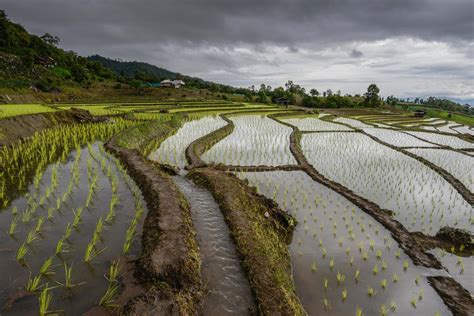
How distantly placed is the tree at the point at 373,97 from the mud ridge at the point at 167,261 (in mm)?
59199

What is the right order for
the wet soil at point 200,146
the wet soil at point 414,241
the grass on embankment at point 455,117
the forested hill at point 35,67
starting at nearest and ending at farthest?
the wet soil at point 414,241 → the wet soil at point 200,146 → the forested hill at point 35,67 → the grass on embankment at point 455,117

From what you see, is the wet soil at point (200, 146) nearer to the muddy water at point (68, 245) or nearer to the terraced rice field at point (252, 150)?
the terraced rice field at point (252, 150)

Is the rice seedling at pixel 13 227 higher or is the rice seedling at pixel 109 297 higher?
the rice seedling at pixel 13 227

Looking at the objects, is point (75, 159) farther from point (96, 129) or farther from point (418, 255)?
point (418, 255)

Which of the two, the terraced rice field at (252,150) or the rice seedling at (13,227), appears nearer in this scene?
the rice seedling at (13,227)

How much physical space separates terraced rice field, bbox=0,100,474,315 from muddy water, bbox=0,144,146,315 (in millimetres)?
19

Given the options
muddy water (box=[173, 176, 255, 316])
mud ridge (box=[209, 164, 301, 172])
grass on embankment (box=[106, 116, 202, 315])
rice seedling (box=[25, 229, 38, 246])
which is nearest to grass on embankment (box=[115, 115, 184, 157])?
mud ridge (box=[209, 164, 301, 172])

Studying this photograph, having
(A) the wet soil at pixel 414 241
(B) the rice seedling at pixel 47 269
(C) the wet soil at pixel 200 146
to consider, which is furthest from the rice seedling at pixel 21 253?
(A) the wet soil at pixel 414 241

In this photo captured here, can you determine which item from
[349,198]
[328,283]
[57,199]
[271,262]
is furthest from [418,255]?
[57,199]

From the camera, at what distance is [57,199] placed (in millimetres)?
5535

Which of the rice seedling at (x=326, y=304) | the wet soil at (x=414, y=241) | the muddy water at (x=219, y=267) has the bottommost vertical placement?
the rice seedling at (x=326, y=304)

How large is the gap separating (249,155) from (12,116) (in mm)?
10354

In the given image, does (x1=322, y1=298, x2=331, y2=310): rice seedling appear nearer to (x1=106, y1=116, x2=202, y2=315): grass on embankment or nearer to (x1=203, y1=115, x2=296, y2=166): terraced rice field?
(x1=106, y1=116, x2=202, y2=315): grass on embankment

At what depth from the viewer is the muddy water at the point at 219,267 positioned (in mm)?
3277
